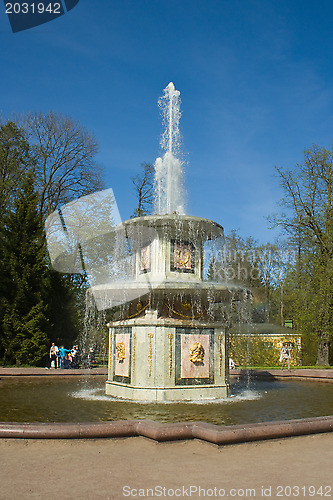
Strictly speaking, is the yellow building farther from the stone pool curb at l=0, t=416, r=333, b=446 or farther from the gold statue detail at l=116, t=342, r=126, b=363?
A: the stone pool curb at l=0, t=416, r=333, b=446

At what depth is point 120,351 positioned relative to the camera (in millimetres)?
12320

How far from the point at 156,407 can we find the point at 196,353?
1.97m

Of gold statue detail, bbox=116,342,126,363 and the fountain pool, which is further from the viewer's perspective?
gold statue detail, bbox=116,342,126,363

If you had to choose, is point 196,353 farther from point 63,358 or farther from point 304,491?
point 63,358

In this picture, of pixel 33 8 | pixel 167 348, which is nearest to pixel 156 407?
pixel 167 348

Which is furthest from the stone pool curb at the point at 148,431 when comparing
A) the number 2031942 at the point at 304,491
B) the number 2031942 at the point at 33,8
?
the number 2031942 at the point at 33,8

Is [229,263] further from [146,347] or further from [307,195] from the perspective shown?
[146,347]

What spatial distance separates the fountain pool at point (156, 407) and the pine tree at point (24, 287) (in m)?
10.5

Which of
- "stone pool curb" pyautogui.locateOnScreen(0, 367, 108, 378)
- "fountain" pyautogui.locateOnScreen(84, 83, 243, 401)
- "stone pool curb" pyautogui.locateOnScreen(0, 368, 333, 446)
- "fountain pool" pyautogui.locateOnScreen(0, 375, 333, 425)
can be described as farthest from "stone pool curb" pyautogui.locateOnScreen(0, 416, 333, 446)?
"stone pool curb" pyautogui.locateOnScreen(0, 367, 108, 378)

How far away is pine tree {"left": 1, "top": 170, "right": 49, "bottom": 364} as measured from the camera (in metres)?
25.0

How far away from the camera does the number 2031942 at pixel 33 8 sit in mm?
9148

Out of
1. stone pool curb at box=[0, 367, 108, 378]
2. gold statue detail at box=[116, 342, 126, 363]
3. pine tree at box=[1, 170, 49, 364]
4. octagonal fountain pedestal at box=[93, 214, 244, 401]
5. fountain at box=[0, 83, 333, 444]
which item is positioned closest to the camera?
fountain at box=[0, 83, 333, 444]

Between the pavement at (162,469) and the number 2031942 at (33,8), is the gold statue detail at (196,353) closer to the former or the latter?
the pavement at (162,469)

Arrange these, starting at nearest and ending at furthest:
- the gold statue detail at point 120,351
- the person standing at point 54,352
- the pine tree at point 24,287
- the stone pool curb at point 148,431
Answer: the stone pool curb at point 148,431 → the gold statue detail at point 120,351 → the person standing at point 54,352 → the pine tree at point 24,287
